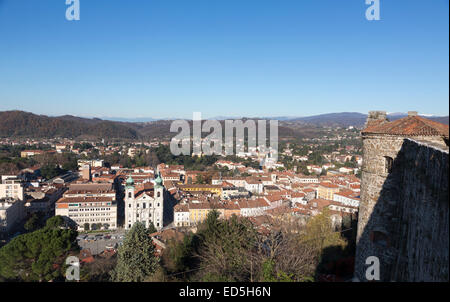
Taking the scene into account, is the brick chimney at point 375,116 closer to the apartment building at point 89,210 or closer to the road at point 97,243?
the road at point 97,243

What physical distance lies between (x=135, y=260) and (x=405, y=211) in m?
8.58

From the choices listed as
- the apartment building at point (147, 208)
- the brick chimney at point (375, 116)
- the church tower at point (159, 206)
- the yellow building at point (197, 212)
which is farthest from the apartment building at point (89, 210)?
the brick chimney at point (375, 116)

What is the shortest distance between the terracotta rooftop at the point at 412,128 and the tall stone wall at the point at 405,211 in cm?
15

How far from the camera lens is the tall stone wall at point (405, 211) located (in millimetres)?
4184

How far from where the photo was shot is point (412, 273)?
5148 millimetres

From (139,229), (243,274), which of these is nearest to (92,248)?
(139,229)

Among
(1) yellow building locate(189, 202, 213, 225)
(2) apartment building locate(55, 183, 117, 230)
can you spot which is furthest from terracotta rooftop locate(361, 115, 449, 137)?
(2) apartment building locate(55, 183, 117, 230)

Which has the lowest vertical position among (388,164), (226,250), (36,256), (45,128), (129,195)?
(129,195)

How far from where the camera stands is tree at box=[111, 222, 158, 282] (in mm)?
10539

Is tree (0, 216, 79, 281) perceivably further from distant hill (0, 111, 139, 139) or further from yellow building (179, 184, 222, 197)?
distant hill (0, 111, 139, 139)

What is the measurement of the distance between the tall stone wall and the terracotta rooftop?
0.48 feet

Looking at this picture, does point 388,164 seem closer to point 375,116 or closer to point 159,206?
point 375,116

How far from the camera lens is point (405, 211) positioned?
5668mm

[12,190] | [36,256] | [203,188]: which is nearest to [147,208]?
[203,188]
